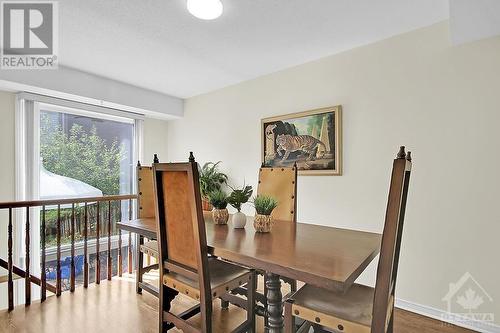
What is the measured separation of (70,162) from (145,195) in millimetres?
1796

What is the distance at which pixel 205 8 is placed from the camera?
1.99 metres

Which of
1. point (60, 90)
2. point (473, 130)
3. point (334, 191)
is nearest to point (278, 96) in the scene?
point (334, 191)

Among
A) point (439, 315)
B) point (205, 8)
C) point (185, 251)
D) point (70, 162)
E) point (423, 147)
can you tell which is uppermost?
point (205, 8)

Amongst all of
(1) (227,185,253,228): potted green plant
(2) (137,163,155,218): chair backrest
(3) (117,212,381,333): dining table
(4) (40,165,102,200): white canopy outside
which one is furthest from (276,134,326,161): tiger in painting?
(4) (40,165,102,200): white canopy outside

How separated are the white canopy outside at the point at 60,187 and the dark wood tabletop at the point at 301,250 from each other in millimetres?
2345

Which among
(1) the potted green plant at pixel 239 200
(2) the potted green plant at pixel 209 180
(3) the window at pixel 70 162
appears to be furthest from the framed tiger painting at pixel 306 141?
(3) the window at pixel 70 162

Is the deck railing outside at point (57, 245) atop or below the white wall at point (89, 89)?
below

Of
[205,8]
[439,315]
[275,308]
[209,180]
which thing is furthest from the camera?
[209,180]

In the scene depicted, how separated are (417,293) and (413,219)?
63cm

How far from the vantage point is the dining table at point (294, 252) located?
42.6 inches

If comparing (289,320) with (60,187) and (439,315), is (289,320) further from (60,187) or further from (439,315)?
(60,187)

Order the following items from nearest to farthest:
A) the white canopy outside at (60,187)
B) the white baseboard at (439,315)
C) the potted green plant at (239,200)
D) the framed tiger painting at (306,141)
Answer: the potted green plant at (239,200) < the white baseboard at (439,315) < the framed tiger painting at (306,141) < the white canopy outside at (60,187)

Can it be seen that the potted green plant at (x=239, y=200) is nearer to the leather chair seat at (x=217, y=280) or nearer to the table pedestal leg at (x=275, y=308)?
the leather chair seat at (x=217, y=280)

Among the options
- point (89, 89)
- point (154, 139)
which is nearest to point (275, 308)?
point (89, 89)
